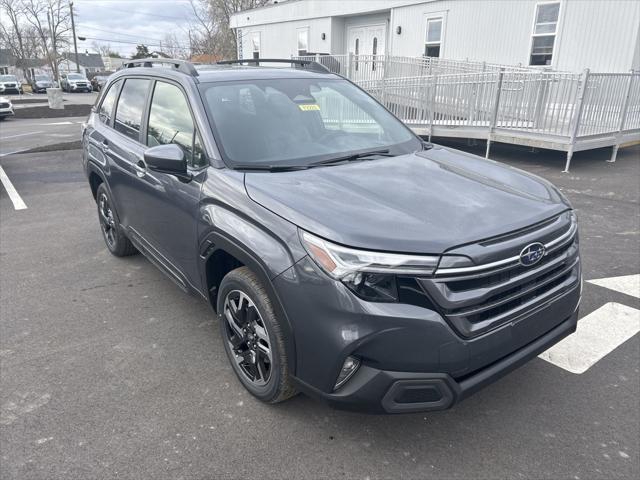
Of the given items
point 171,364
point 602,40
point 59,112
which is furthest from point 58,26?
point 171,364

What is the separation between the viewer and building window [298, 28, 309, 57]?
21.0 metres

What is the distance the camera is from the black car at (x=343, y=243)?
213cm

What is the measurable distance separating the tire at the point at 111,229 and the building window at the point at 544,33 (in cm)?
1161

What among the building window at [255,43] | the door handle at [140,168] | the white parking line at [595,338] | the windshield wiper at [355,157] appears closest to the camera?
the windshield wiper at [355,157]

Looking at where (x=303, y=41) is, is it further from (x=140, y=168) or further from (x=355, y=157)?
(x=355, y=157)

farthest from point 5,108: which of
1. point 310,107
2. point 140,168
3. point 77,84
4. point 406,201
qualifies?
point 77,84

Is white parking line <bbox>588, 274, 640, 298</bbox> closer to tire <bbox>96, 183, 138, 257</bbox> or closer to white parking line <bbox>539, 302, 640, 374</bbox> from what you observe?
white parking line <bbox>539, 302, 640, 374</bbox>

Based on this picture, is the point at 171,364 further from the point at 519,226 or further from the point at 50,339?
the point at 519,226

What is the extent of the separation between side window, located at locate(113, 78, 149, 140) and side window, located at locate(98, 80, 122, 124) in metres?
0.21

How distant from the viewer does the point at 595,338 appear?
139 inches

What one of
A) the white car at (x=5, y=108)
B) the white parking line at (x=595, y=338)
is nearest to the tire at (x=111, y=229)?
the white parking line at (x=595, y=338)

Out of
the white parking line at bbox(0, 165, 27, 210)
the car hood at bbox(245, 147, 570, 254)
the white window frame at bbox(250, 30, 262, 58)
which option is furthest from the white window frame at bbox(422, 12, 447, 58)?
the car hood at bbox(245, 147, 570, 254)

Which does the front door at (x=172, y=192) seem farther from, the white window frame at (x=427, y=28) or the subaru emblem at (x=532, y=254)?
the white window frame at (x=427, y=28)

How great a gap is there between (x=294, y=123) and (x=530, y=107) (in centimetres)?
742
